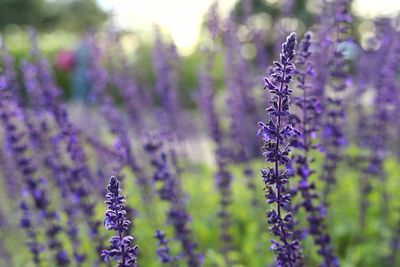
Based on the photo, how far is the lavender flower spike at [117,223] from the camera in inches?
93.6

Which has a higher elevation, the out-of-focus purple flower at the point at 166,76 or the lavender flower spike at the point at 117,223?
the out-of-focus purple flower at the point at 166,76

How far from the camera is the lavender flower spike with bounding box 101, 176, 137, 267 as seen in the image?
2.38 m

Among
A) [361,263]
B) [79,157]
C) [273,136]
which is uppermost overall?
[79,157]

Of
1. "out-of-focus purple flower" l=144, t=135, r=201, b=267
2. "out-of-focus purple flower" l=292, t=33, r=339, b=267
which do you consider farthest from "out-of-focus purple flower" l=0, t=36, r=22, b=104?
"out-of-focus purple flower" l=292, t=33, r=339, b=267

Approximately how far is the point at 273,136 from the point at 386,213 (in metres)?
3.99

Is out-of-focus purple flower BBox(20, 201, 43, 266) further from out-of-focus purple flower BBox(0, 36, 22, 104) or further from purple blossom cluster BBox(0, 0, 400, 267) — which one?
out-of-focus purple flower BBox(0, 36, 22, 104)

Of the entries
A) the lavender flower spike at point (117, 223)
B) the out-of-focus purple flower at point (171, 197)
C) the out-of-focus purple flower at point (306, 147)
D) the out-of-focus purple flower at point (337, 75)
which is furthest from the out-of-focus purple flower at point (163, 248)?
the out-of-focus purple flower at point (337, 75)

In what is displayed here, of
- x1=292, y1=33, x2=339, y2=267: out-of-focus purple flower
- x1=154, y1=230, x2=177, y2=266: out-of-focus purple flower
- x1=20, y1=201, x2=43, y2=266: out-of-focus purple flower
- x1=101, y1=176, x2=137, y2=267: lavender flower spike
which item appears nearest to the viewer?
x1=101, y1=176, x2=137, y2=267: lavender flower spike

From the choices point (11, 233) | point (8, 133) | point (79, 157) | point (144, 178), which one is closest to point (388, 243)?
point (144, 178)

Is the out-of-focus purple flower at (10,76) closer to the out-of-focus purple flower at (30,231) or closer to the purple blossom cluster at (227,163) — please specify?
the purple blossom cluster at (227,163)

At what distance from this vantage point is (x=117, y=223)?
2434mm

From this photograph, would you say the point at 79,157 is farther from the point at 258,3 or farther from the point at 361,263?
the point at 258,3

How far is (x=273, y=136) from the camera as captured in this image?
2605mm

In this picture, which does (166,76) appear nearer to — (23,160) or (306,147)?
(23,160)
